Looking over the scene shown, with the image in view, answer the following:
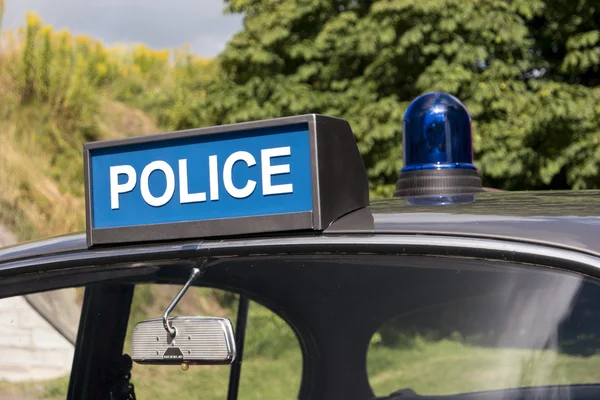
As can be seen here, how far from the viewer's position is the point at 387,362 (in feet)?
5.13

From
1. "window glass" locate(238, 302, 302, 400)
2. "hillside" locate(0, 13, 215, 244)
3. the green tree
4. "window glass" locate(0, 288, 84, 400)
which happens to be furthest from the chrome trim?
"hillside" locate(0, 13, 215, 244)

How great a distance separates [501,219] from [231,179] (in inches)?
18.0

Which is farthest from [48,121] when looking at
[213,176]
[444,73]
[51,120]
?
[213,176]

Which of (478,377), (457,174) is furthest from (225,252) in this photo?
(457,174)

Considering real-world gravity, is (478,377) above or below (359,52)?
below

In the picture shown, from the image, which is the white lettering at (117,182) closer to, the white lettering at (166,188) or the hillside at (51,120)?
the white lettering at (166,188)

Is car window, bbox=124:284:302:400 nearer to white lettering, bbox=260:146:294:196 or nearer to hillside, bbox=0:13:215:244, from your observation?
white lettering, bbox=260:146:294:196

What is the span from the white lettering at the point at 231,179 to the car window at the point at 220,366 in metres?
0.24

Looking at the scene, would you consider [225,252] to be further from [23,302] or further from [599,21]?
[599,21]

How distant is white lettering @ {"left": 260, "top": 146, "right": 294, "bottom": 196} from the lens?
→ 1.35 m

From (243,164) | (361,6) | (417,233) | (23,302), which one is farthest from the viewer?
(361,6)

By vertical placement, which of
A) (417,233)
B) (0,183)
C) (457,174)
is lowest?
(417,233)

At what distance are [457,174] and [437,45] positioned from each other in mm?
7236

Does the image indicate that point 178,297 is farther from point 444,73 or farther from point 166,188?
point 444,73
